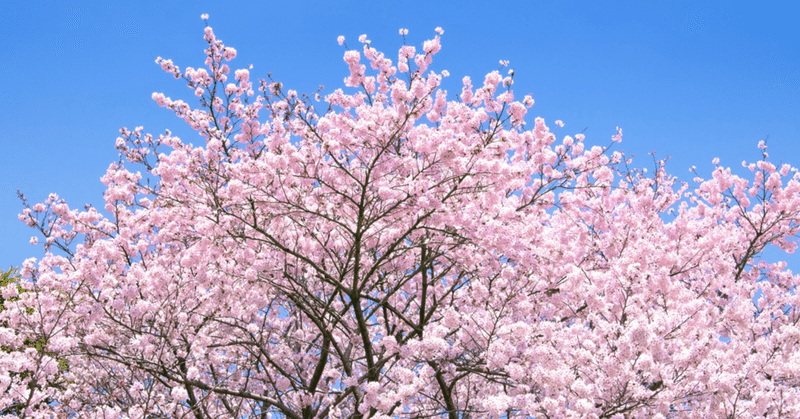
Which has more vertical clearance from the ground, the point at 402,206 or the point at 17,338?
the point at 402,206

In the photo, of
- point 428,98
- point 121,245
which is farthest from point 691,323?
point 121,245

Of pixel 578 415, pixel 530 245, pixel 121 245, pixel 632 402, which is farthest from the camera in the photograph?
pixel 121 245

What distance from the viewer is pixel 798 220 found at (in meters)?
12.4

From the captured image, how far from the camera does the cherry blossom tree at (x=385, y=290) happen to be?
6855 millimetres

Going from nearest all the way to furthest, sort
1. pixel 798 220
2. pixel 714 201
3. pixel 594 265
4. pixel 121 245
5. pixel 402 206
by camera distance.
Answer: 1. pixel 402 206
2. pixel 121 245
3. pixel 594 265
4. pixel 798 220
5. pixel 714 201

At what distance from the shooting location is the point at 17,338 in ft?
24.6

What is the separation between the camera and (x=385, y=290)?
32.5 feet

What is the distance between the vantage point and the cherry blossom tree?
686cm

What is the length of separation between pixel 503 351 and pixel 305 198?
3.60 meters

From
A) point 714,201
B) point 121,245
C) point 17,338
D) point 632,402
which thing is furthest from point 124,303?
point 714,201

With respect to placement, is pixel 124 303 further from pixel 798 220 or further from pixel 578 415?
pixel 798 220

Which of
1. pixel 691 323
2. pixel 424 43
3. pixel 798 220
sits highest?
pixel 424 43

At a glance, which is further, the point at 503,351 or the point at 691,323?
the point at 691,323

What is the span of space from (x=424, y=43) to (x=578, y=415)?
19.3ft
